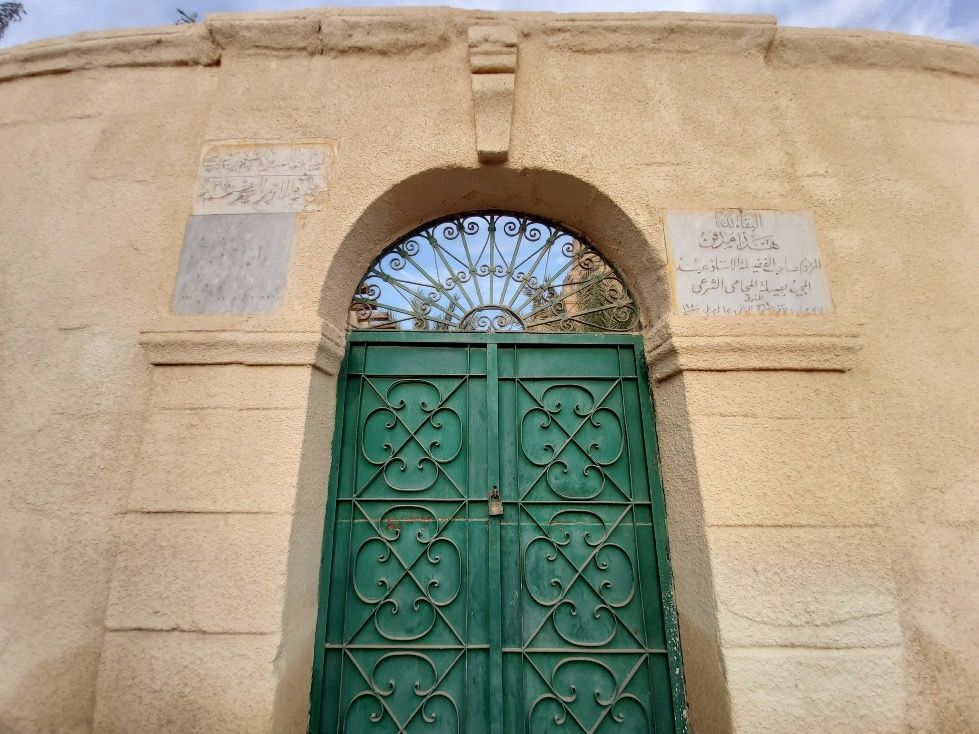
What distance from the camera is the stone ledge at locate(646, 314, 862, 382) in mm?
2316

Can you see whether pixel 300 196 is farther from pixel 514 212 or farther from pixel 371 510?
pixel 371 510

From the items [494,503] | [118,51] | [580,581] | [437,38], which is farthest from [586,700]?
[118,51]

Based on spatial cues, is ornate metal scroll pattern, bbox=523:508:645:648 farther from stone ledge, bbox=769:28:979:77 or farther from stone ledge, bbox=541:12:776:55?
stone ledge, bbox=769:28:979:77

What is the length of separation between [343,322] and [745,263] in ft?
7.03

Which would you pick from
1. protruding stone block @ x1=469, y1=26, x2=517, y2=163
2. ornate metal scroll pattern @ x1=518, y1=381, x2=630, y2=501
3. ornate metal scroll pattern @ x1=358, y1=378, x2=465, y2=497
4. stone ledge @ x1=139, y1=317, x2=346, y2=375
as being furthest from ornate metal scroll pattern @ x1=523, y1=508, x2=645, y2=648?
protruding stone block @ x1=469, y1=26, x2=517, y2=163

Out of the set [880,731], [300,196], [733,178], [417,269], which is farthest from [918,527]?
[300,196]

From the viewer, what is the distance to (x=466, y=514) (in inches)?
98.8

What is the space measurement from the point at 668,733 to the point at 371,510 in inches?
68.0

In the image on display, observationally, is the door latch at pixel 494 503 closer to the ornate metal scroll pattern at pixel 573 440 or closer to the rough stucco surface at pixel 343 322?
the ornate metal scroll pattern at pixel 573 440

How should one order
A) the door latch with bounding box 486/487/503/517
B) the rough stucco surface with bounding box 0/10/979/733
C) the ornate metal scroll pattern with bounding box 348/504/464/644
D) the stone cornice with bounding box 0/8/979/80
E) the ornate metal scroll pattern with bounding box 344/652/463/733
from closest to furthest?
the rough stucco surface with bounding box 0/10/979/733 → the ornate metal scroll pattern with bounding box 344/652/463/733 → the ornate metal scroll pattern with bounding box 348/504/464/644 → the door latch with bounding box 486/487/503/517 → the stone cornice with bounding box 0/8/979/80

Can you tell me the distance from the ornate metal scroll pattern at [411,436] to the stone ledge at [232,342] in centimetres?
47

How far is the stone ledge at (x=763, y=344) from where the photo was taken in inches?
91.2

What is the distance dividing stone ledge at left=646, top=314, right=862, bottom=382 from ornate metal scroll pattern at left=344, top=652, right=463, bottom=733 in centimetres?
184

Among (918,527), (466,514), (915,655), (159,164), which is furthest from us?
(159,164)
